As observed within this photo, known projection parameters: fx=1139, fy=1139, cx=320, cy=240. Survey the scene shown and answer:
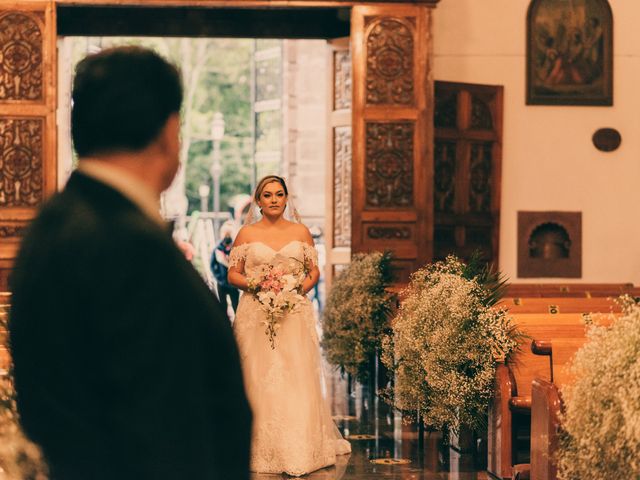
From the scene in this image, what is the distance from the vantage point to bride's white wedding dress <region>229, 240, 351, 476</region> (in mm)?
7934

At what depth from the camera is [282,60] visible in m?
30.3

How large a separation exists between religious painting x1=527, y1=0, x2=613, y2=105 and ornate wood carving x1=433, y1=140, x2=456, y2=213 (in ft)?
4.78

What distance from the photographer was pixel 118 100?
1.96m

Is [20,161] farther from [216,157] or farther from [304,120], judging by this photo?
[216,157]

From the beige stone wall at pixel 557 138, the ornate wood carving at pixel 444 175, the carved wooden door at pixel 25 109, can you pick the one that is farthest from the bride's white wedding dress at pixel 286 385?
the beige stone wall at pixel 557 138

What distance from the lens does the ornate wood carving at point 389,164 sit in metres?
12.3

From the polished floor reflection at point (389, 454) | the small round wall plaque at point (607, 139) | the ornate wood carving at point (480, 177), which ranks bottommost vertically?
the polished floor reflection at point (389, 454)

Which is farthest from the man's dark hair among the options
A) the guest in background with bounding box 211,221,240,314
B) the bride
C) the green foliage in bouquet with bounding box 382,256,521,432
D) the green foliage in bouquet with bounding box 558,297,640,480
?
the guest in background with bounding box 211,221,240,314

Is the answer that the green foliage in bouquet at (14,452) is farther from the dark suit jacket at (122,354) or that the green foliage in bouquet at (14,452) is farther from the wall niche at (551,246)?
the wall niche at (551,246)

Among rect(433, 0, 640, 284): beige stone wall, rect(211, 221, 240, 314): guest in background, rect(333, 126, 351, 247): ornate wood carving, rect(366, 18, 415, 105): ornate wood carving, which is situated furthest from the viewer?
rect(211, 221, 240, 314): guest in background

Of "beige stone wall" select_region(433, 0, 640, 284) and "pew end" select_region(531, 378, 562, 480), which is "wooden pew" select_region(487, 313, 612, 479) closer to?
"pew end" select_region(531, 378, 562, 480)

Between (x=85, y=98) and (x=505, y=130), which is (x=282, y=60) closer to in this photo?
(x=505, y=130)

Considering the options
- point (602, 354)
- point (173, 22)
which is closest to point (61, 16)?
point (173, 22)

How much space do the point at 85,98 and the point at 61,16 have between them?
11.5m
